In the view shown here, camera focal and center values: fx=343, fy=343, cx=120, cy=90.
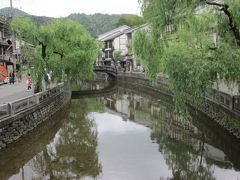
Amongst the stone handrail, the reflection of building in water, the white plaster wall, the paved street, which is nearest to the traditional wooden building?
the paved street

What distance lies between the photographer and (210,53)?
1483 cm

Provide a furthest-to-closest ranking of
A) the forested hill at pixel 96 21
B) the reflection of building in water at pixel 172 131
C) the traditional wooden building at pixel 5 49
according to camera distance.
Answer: the forested hill at pixel 96 21 < the traditional wooden building at pixel 5 49 < the reflection of building in water at pixel 172 131

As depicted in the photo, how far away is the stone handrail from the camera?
719 inches

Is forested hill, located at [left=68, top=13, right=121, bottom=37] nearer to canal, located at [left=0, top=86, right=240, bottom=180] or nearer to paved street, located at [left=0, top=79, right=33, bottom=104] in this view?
paved street, located at [left=0, top=79, right=33, bottom=104]

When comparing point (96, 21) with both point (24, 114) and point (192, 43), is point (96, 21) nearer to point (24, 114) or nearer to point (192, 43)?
point (24, 114)

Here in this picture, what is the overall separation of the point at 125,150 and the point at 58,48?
18.6 m

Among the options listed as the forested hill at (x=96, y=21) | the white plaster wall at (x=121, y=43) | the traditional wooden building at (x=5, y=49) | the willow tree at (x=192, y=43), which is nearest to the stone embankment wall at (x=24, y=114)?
the willow tree at (x=192, y=43)

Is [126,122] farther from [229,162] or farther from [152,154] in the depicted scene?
[229,162]

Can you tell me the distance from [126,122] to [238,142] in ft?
35.2

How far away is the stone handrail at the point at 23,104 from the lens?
18261 millimetres

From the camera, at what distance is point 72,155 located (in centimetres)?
1786

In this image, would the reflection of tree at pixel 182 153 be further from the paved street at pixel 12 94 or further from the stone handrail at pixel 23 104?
the paved street at pixel 12 94

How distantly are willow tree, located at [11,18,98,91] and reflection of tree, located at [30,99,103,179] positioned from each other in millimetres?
6719

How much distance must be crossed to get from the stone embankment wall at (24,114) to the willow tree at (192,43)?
25.4 feet
